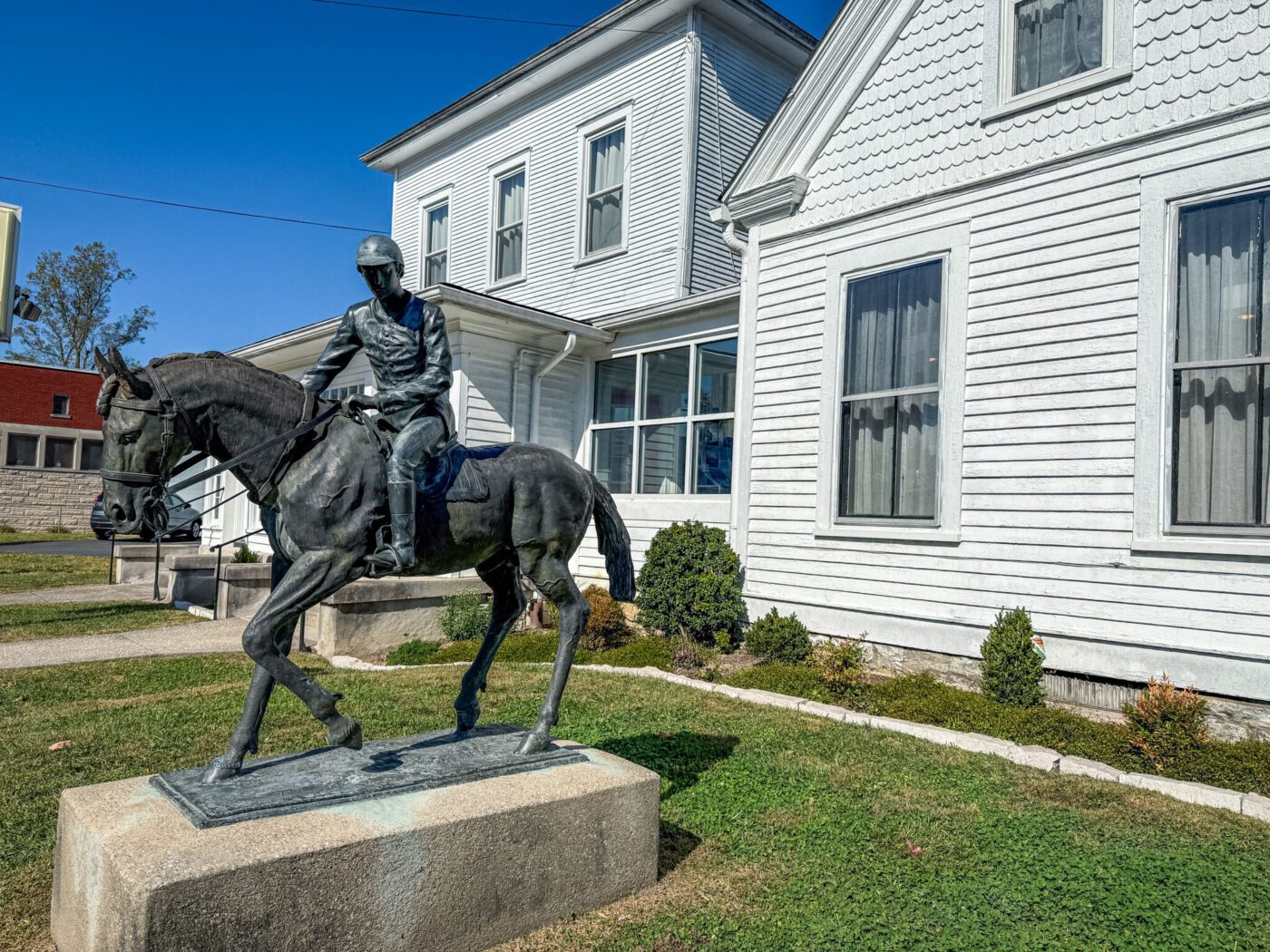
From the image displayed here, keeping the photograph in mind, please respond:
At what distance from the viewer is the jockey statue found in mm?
4043

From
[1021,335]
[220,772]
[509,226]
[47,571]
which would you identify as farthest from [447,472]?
[47,571]

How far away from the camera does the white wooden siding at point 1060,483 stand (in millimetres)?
6914

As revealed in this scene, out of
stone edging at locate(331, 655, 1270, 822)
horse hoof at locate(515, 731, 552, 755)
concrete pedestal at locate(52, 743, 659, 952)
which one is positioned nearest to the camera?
concrete pedestal at locate(52, 743, 659, 952)

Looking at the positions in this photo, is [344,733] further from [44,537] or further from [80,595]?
[44,537]

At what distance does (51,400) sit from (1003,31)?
35970 millimetres

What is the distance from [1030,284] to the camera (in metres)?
8.11

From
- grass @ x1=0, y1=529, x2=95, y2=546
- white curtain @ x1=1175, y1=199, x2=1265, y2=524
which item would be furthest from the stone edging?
grass @ x1=0, y1=529, x2=95, y2=546

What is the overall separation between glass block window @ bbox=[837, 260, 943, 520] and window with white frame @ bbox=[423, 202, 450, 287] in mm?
11853

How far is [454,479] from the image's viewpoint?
4.39m

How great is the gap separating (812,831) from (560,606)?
1887mm

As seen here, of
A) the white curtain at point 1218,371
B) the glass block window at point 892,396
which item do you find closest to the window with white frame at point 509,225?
the glass block window at point 892,396

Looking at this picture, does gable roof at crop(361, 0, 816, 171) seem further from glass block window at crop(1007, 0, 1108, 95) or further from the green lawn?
the green lawn

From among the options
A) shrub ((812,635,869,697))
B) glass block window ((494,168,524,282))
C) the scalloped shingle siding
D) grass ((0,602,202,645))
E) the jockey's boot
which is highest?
glass block window ((494,168,524,282))

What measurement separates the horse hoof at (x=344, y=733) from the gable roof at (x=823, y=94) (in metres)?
8.11
